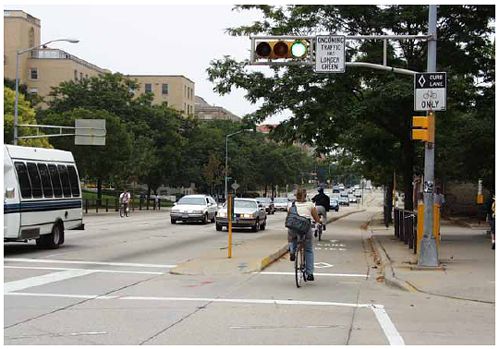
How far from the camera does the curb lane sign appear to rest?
15.4 metres

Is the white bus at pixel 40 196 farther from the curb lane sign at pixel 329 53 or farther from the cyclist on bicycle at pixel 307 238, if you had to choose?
the curb lane sign at pixel 329 53

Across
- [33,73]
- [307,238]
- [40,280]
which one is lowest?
[40,280]

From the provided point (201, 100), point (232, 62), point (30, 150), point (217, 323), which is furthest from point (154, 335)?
point (201, 100)

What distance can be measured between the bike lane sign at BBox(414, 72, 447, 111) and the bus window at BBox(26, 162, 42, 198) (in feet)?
31.7

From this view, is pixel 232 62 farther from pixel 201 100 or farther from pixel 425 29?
pixel 201 100

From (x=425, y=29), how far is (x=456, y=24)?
3.51ft

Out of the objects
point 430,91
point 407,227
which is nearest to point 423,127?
point 430,91

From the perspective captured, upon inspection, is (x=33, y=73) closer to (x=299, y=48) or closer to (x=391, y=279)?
(x=299, y=48)

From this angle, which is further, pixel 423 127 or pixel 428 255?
pixel 428 255

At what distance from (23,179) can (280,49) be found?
717 centimetres

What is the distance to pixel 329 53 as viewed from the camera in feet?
50.6

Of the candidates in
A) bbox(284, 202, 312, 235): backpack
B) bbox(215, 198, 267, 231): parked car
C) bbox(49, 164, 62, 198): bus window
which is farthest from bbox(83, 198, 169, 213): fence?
bbox(284, 202, 312, 235): backpack

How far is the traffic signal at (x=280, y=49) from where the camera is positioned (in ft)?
48.4

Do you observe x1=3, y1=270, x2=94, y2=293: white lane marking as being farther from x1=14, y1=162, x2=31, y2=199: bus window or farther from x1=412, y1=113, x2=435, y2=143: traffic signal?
x1=412, y1=113, x2=435, y2=143: traffic signal
